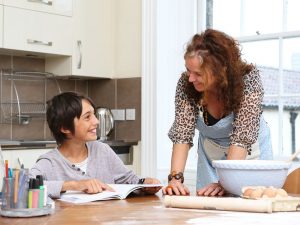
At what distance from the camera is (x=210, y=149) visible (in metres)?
2.49

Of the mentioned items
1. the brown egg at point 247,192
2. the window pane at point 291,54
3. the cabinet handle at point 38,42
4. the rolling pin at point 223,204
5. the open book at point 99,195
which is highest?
the cabinet handle at point 38,42

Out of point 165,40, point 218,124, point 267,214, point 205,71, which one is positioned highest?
point 165,40

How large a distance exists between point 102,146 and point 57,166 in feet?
0.95

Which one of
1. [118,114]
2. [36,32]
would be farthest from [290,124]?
[36,32]

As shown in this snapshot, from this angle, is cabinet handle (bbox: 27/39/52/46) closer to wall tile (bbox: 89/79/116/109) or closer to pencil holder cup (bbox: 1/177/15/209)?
wall tile (bbox: 89/79/116/109)

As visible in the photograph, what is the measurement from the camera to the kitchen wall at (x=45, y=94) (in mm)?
4098

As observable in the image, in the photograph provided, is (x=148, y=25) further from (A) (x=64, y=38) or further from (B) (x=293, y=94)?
(B) (x=293, y=94)

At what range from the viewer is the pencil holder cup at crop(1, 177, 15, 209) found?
1.52 meters

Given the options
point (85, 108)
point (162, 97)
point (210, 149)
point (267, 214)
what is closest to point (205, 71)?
point (210, 149)

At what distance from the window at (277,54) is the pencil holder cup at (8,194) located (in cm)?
227

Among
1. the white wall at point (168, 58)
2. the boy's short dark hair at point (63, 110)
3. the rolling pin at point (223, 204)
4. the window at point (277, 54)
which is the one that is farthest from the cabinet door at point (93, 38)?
the rolling pin at point (223, 204)

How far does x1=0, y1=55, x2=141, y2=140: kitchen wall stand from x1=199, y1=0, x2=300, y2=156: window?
→ 857mm

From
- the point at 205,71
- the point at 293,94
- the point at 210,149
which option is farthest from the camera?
the point at 293,94

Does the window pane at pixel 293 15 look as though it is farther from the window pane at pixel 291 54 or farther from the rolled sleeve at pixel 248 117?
the rolled sleeve at pixel 248 117
